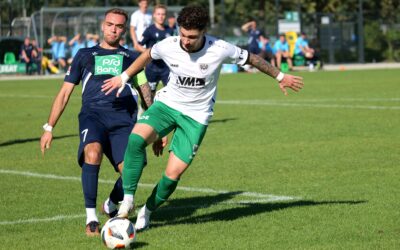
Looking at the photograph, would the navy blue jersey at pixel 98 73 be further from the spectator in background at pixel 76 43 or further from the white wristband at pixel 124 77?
the spectator in background at pixel 76 43

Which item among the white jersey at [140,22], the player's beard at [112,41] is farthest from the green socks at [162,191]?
the white jersey at [140,22]

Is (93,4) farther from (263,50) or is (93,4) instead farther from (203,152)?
(203,152)

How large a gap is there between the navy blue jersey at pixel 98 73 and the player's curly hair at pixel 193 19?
3.42ft

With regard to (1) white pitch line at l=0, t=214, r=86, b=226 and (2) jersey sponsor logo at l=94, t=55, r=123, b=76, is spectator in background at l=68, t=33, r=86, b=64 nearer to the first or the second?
(1) white pitch line at l=0, t=214, r=86, b=226

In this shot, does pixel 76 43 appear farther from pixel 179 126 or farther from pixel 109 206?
pixel 179 126

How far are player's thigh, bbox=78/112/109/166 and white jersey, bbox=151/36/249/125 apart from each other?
0.61m

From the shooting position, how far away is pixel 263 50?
46406 millimetres

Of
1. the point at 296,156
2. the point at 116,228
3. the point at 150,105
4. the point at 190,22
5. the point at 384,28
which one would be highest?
the point at 190,22

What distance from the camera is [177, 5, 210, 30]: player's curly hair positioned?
7695 millimetres

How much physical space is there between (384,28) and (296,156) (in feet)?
163

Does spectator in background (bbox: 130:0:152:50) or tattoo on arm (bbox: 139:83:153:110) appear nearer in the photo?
tattoo on arm (bbox: 139:83:153:110)

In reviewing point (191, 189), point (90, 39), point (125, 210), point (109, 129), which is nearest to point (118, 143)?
point (109, 129)

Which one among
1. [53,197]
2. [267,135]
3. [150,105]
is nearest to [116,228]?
[150,105]

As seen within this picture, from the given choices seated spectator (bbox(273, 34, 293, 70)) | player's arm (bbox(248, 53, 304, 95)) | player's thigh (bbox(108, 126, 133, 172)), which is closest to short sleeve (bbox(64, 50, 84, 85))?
player's thigh (bbox(108, 126, 133, 172))
